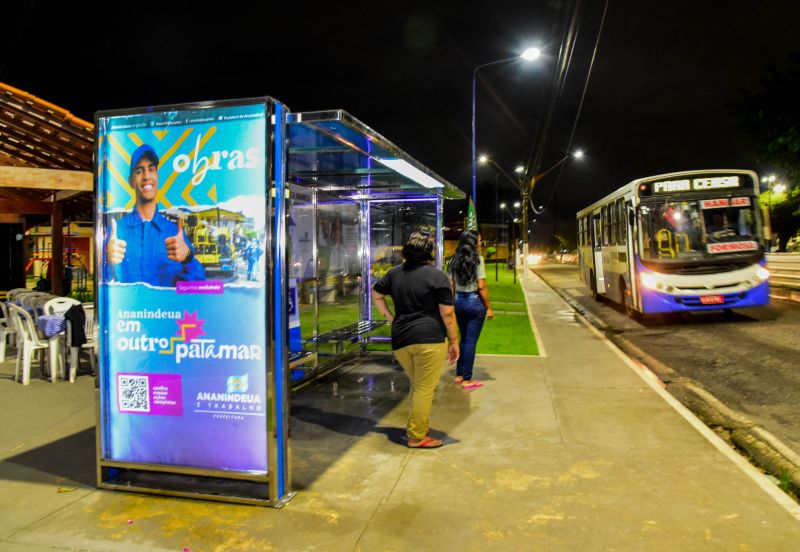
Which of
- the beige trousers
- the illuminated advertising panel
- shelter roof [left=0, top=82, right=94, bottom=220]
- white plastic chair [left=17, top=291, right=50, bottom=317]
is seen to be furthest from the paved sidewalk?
shelter roof [left=0, top=82, right=94, bottom=220]

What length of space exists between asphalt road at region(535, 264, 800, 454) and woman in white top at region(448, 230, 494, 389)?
2.94 metres

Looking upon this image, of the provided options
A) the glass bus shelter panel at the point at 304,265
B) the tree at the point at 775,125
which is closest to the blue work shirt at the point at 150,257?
the glass bus shelter panel at the point at 304,265

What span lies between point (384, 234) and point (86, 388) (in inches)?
192

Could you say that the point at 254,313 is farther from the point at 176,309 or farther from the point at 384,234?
the point at 384,234

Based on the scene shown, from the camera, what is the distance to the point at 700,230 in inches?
491

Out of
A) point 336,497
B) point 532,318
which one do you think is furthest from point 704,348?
point 336,497

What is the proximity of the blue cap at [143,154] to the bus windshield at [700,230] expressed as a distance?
427 inches

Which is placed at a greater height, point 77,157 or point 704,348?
point 77,157

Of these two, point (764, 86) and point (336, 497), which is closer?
point (336, 497)

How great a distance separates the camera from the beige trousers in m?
5.00

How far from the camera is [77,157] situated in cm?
1084

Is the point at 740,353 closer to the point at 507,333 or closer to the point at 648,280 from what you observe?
the point at 648,280

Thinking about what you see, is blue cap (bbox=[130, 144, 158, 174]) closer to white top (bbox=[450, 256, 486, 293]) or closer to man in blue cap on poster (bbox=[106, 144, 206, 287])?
man in blue cap on poster (bbox=[106, 144, 206, 287])

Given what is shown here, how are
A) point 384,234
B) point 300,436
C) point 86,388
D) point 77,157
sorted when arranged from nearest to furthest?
1. point 300,436
2. point 86,388
3. point 384,234
4. point 77,157
